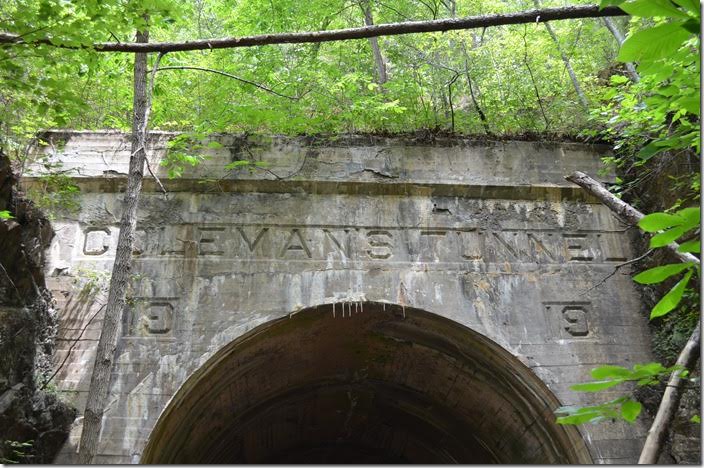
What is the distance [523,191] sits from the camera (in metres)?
7.38

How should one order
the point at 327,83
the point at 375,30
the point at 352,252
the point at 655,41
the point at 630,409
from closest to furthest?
the point at 655,41
the point at 630,409
the point at 375,30
the point at 352,252
the point at 327,83

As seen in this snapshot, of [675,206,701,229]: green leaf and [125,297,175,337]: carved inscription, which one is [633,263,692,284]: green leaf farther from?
[125,297,175,337]: carved inscription

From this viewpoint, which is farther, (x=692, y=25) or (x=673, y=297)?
(x=673, y=297)

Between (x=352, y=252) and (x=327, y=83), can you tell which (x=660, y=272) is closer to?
(x=352, y=252)

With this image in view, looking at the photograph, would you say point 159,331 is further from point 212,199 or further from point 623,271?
point 623,271

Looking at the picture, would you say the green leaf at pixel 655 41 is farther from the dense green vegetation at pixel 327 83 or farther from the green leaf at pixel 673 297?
the dense green vegetation at pixel 327 83

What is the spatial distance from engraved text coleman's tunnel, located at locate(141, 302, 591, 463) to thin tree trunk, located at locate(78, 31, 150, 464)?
3.52 feet

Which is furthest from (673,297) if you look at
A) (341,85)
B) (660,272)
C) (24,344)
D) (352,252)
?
(341,85)

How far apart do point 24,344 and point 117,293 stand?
116 centimetres

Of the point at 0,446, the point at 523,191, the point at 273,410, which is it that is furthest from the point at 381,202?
the point at 0,446

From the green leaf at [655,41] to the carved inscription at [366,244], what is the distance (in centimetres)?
492

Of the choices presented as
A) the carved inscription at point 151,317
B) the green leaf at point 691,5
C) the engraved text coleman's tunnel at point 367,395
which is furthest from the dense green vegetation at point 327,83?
the green leaf at point 691,5

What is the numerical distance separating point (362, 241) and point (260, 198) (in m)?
1.26

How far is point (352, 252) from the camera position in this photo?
689 cm
